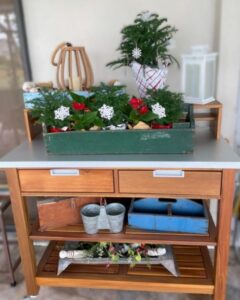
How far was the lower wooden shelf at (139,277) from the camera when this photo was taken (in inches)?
56.6

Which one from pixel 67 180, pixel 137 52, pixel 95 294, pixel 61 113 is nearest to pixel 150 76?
pixel 137 52

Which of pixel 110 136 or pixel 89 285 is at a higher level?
pixel 110 136

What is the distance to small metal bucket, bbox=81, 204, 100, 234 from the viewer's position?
141cm


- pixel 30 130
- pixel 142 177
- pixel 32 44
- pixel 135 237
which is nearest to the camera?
pixel 142 177

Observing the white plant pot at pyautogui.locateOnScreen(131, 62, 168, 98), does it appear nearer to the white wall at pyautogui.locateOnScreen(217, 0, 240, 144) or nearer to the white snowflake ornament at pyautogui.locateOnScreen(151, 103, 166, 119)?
the white snowflake ornament at pyautogui.locateOnScreen(151, 103, 166, 119)

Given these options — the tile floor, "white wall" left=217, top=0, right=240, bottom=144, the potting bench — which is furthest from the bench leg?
"white wall" left=217, top=0, right=240, bottom=144

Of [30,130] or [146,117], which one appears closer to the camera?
[146,117]

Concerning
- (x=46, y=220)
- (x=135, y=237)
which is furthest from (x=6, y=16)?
(x=135, y=237)

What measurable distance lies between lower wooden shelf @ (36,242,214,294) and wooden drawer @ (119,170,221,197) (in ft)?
1.63

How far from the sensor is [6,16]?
1648mm

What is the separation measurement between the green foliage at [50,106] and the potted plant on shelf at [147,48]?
37 centimetres

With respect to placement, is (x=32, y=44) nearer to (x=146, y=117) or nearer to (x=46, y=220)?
(x=146, y=117)

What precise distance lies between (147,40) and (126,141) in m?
0.50

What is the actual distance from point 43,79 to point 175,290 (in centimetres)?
138
